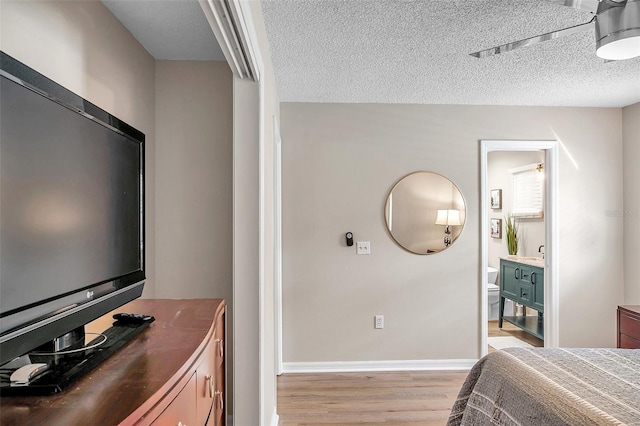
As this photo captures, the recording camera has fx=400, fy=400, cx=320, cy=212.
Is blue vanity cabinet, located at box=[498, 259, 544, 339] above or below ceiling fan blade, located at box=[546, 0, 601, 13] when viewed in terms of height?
below

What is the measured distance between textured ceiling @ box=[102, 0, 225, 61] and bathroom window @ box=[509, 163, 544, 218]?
14.1 ft

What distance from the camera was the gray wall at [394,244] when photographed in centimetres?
376

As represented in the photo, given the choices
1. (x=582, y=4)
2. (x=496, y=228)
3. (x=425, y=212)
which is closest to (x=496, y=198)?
(x=496, y=228)

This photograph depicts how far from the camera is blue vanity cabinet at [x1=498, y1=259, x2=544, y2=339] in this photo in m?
4.38

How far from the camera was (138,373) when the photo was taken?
0.90m

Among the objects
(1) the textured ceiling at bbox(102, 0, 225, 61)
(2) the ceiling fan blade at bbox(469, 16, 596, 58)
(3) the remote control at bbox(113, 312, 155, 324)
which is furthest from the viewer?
(1) the textured ceiling at bbox(102, 0, 225, 61)

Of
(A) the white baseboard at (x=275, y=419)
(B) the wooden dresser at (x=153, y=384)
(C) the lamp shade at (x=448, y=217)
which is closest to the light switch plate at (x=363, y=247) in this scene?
(C) the lamp shade at (x=448, y=217)

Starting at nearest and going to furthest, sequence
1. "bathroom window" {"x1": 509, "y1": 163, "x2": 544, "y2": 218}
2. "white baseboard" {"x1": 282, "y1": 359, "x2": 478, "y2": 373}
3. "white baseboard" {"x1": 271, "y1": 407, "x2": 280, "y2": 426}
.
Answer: "white baseboard" {"x1": 271, "y1": 407, "x2": 280, "y2": 426} < "white baseboard" {"x1": 282, "y1": 359, "x2": 478, "y2": 373} < "bathroom window" {"x1": 509, "y1": 163, "x2": 544, "y2": 218}

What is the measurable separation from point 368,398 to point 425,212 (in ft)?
5.69

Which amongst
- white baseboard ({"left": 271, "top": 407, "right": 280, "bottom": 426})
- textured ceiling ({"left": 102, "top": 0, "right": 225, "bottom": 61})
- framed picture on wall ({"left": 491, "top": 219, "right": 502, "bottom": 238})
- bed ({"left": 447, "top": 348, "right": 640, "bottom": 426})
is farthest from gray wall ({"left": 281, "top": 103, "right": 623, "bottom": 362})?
framed picture on wall ({"left": 491, "top": 219, "right": 502, "bottom": 238})

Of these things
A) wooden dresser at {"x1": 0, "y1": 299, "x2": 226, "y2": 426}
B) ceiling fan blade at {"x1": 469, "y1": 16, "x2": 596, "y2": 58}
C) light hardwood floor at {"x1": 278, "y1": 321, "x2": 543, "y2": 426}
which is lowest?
light hardwood floor at {"x1": 278, "y1": 321, "x2": 543, "y2": 426}

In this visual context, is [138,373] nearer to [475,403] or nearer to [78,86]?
[78,86]

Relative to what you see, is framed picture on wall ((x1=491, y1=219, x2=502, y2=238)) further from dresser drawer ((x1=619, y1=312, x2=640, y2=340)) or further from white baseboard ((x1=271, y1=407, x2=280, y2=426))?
white baseboard ((x1=271, y1=407, x2=280, y2=426))

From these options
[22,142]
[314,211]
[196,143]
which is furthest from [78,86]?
[314,211]
